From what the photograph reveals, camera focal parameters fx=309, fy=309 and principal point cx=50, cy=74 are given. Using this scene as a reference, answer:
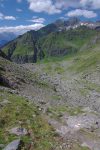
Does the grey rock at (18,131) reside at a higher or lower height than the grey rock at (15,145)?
lower

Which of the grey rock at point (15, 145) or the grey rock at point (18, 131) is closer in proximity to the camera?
the grey rock at point (15, 145)

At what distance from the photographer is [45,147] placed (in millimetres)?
33312

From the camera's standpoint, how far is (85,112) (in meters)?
52.8

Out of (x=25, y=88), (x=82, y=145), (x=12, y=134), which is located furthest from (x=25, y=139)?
(x=25, y=88)

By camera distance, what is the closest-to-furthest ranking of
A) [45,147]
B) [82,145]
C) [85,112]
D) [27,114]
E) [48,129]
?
1. [45,147]
2. [82,145]
3. [48,129]
4. [27,114]
5. [85,112]

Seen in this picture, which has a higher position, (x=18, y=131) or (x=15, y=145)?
(x=15, y=145)

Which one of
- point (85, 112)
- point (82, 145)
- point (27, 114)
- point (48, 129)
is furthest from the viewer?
point (85, 112)

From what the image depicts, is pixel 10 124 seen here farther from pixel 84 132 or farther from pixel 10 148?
pixel 84 132

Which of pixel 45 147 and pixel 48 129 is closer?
pixel 45 147

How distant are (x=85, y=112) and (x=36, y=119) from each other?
1389cm

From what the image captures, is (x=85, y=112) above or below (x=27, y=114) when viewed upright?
A: below

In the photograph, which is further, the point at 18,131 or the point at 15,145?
the point at 18,131

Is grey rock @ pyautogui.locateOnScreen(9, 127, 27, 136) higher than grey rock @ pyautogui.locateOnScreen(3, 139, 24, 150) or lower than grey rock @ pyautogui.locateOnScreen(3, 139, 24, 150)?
lower

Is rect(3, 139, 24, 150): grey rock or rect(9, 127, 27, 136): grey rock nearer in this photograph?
rect(3, 139, 24, 150): grey rock
